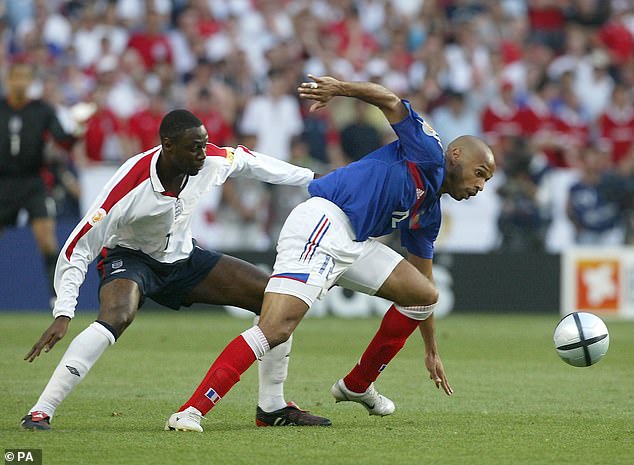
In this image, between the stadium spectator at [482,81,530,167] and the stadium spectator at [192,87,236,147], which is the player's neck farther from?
the stadium spectator at [482,81,530,167]

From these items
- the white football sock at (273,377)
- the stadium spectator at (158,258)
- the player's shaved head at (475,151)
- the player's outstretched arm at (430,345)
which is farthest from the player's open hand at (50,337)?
the player's shaved head at (475,151)

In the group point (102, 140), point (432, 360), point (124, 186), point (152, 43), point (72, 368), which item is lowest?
point (102, 140)

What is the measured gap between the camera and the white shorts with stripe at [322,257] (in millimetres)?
6863

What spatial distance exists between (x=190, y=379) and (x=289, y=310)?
2913 mm

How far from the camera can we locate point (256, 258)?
1636cm

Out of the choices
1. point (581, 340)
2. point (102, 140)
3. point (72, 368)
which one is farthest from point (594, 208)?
point (72, 368)

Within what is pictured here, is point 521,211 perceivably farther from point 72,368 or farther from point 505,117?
point 72,368

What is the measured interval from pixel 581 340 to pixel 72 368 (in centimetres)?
343

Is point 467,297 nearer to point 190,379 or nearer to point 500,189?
point 500,189

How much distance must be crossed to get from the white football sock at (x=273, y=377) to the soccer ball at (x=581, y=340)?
78.4 inches

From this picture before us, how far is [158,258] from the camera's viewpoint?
24.5ft

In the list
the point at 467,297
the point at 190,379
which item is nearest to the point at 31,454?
the point at 190,379

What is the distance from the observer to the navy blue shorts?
24.0 feet

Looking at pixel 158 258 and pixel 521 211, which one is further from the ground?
pixel 158 258
